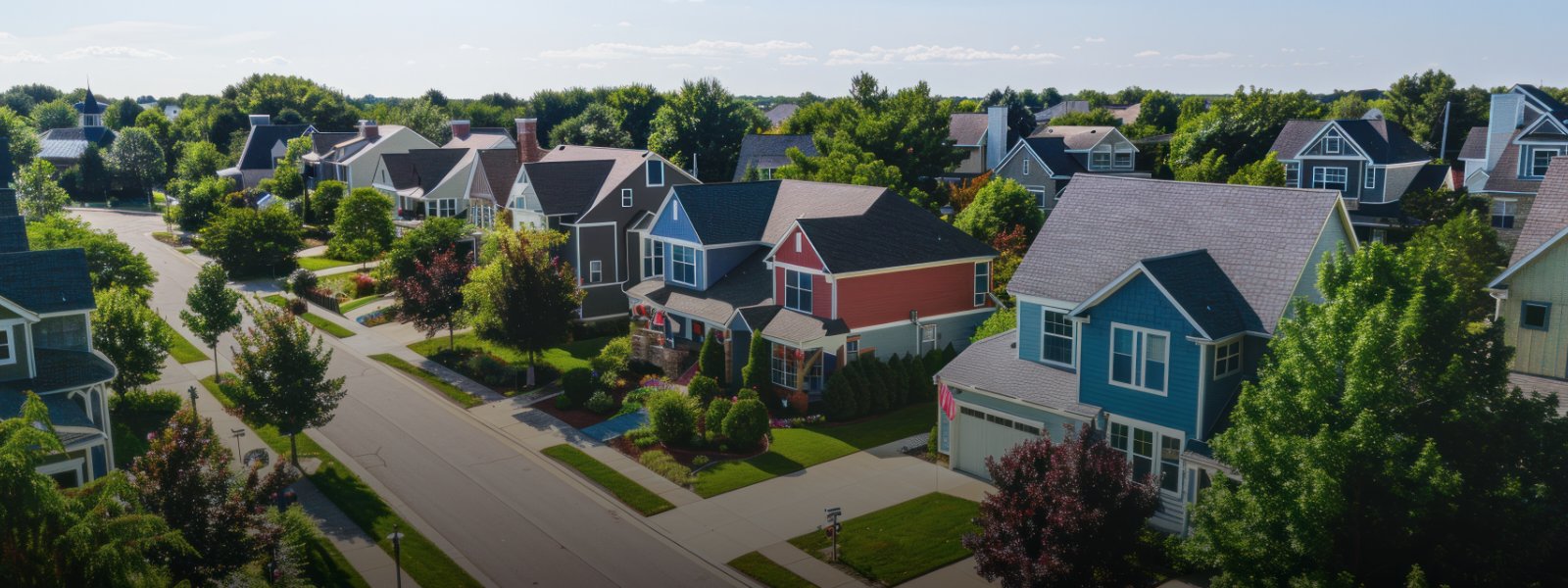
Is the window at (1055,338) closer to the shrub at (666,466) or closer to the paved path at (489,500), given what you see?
the shrub at (666,466)

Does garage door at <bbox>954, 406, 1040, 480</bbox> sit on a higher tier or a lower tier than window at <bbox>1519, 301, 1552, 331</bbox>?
lower

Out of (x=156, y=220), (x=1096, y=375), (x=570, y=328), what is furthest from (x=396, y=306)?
(x=156, y=220)

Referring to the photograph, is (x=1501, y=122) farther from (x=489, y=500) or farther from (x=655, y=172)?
(x=489, y=500)

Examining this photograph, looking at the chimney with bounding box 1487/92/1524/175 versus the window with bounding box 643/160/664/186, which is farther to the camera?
the chimney with bounding box 1487/92/1524/175

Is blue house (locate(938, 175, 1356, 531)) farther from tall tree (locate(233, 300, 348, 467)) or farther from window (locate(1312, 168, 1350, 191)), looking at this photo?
window (locate(1312, 168, 1350, 191))

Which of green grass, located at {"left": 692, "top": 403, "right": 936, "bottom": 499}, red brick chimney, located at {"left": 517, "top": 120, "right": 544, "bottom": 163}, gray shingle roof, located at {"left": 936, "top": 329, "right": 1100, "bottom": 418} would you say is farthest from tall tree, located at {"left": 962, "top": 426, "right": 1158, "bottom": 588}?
red brick chimney, located at {"left": 517, "top": 120, "right": 544, "bottom": 163}

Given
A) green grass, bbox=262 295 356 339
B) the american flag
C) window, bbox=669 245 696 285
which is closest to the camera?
the american flag

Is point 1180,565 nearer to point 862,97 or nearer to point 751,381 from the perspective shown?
point 751,381

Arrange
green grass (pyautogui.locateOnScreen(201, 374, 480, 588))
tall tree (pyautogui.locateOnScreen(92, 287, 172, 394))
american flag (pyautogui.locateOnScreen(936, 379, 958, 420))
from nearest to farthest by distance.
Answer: green grass (pyautogui.locateOnScreen(201, 374, 480, 588))
american flag (pyautogui.locateOnScreen(936, 379, 958, 420))
tall tree (pyautogui.locateOnScreen(92, 287, 172, 394))
